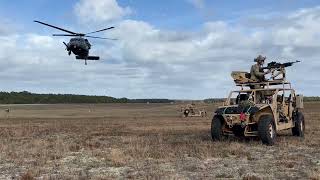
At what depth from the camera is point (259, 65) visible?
2114 cm

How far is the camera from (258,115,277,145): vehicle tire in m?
18.3

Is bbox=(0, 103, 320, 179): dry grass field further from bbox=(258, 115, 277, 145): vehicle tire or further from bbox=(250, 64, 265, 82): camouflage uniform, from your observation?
bbox=(250, 64, 265, 82): camouflage uniform

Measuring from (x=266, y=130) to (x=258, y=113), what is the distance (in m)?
0.91

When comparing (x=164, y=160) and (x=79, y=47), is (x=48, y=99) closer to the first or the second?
(x=79, y=47)

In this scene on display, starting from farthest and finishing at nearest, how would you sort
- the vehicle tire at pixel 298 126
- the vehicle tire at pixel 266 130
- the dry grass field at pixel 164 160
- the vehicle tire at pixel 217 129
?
the vehicle tire at pixel 298 126
the vehicle tire at pixel 217 129
the vehicle tire at pixel 266 130
the dry grass field at pixel 164 160

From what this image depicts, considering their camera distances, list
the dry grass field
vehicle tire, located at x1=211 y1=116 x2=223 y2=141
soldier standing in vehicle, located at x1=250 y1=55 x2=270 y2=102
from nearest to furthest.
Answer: the dry grass field, vehicle tire, located at x1=211 y1=116 x2=223 y2=141, soldier standing in vehicle, located at x1=250 y1=55 x2=270 y2=102

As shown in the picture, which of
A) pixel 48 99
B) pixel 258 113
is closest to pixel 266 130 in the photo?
pixel 258 113

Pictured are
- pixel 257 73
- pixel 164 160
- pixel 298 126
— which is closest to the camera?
pixel 164 160

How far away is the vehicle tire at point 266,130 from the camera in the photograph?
18312mm

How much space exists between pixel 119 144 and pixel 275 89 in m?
5.82

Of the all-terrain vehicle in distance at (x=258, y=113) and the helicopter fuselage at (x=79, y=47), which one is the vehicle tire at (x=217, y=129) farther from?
the helicopter fuselage at (x=79, y=47)

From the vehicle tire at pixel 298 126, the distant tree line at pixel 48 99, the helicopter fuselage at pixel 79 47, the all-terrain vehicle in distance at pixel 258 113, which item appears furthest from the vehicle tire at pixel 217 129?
the distant tree line at pixel 48 99

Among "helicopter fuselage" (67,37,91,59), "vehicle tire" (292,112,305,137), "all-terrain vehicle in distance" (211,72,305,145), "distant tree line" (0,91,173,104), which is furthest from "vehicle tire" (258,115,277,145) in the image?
"distant tree line" (0,91,173,104)

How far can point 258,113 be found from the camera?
19062mm
